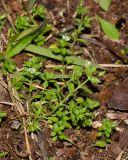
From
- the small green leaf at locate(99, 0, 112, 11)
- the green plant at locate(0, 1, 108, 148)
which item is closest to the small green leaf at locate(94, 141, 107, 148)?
the green plant at locate(0, 1, 108, 148)

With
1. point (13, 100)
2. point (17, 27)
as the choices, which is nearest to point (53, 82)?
point (13, 100)

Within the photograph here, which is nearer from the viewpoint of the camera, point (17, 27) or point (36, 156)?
point (36, 156)

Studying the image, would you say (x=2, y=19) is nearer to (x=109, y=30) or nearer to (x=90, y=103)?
(x=109, y=30)

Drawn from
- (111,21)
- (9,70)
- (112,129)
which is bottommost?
(112,129)

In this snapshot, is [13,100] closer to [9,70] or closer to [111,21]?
[9,70]

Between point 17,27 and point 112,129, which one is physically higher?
point 17,27

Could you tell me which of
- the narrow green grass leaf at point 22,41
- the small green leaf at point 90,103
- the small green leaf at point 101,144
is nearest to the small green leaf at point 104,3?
the narrow green grass leaf at point 22,41
